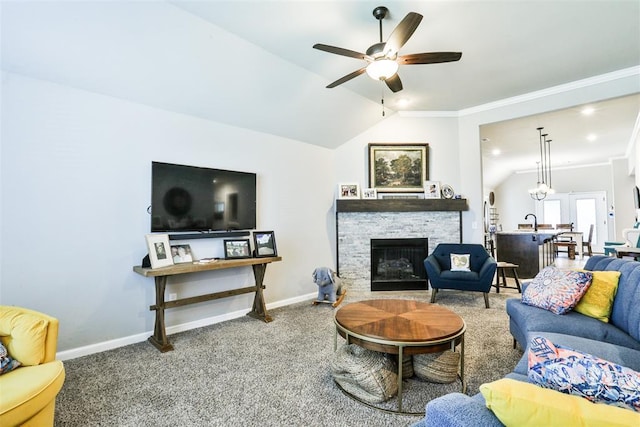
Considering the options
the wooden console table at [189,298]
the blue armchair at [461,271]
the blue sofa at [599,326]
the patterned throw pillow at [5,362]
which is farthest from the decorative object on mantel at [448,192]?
the patterned throw pillow at [5,362]

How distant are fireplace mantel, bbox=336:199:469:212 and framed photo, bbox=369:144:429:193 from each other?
26cm

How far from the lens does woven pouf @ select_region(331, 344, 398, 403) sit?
6.81 feet

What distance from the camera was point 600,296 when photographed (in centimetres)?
231

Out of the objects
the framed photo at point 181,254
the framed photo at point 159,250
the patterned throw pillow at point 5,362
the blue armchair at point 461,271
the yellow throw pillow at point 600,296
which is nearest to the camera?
the patterned throw pillow at point 5,362

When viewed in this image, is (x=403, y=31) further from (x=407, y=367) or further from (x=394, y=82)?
(x=407, y=367)

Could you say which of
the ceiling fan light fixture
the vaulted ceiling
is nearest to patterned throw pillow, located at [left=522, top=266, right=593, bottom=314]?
the ceiling fan light fixture

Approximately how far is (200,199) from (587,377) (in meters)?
3.48

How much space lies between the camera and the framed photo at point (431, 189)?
530 cm

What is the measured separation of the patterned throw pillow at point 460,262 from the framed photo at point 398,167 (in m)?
1.29

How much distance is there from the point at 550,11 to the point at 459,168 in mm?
2786

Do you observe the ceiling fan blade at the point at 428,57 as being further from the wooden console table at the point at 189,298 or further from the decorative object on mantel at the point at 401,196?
the decorative object on mantel at the point at 401,196

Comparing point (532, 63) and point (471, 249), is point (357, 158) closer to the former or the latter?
point (471, 249)

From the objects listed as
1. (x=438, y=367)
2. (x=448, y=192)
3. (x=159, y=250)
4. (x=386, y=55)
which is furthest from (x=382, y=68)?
(x=448, y=192)

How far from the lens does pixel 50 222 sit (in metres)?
2.76
